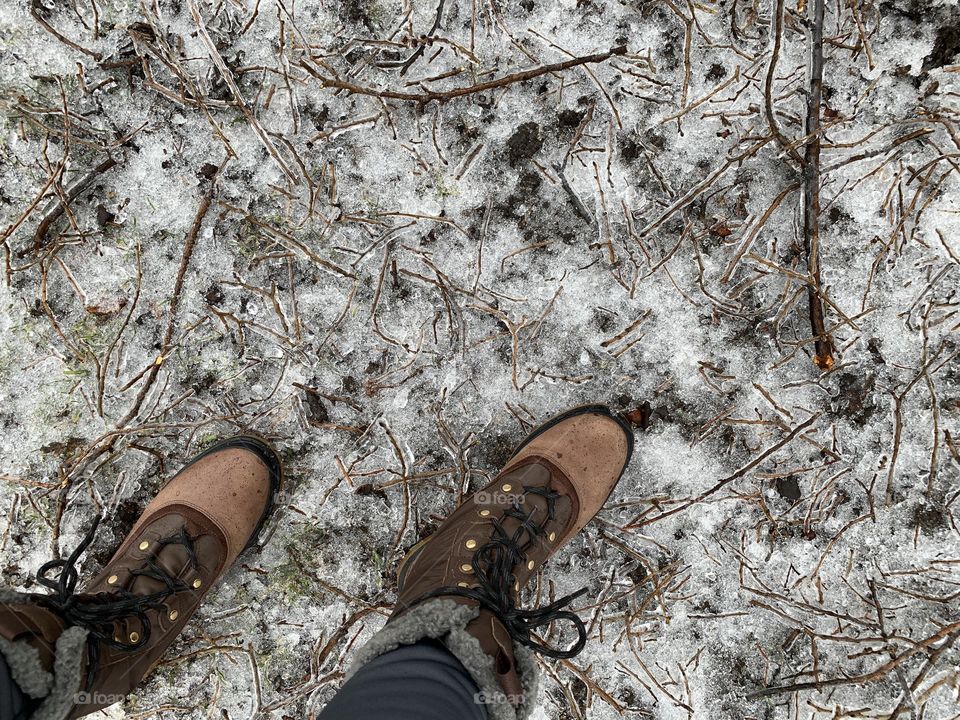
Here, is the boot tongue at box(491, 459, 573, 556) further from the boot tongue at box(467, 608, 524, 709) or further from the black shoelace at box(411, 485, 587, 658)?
the boot tongue at box(467, 608, 524, 709)

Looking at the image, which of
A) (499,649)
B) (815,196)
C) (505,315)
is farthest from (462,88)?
(499,649)

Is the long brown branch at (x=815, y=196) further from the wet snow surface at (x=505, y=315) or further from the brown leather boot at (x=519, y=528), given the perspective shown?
the brown leather boot at (x=519, y=528)

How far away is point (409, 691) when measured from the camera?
146 cm

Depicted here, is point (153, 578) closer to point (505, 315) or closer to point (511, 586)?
point (511, 586)

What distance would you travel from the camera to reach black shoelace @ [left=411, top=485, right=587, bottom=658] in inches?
68.1

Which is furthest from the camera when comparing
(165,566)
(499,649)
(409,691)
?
(165,566)

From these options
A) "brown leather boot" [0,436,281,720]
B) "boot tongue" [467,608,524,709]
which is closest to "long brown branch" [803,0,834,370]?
"boot tongue" [467,608,524,709]

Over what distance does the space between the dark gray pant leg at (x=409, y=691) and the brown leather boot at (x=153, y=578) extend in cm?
71

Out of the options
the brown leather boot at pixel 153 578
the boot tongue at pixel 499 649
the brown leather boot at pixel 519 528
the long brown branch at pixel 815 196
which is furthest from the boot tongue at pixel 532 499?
the long brown branch at pixel 815 196

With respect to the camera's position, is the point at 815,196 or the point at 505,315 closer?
the point at 815,196

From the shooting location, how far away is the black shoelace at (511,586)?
173 centimetres

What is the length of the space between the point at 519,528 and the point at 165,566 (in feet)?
3.71

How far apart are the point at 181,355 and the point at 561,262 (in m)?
1.30

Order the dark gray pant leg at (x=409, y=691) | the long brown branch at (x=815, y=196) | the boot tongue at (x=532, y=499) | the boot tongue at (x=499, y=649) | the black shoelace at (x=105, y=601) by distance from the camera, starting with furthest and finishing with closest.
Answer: the boot tongue at (x=532, y=499) < the long brown branch at (x=815, y=196) < the black shoelace at (x=105, y=601) < the boot tongue at (x=499, y=649) < the dark gray pant leg at (x=409, y=691)
